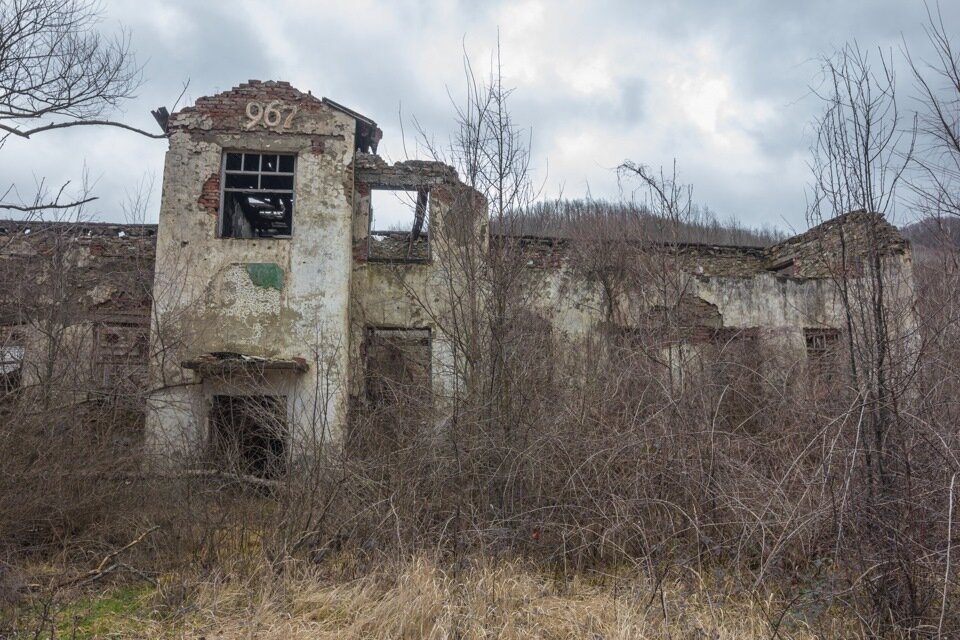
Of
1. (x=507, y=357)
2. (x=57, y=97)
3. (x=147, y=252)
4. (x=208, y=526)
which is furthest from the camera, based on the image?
(x=147, y=252)

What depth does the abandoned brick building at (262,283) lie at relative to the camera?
10383 mm

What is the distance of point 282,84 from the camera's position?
11.8 meters

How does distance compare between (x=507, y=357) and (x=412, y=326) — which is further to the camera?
(x=412, y=326)

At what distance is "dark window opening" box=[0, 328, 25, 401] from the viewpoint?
7383 mm

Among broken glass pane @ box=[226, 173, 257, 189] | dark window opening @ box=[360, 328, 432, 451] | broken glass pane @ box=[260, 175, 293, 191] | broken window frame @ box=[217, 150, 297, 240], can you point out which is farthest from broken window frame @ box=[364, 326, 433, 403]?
broken glass pane @ box=[226, 173, 257, 189]

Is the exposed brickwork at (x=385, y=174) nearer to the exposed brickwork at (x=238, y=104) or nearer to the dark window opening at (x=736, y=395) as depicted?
the exposed brickwork at (x=238, y=104)

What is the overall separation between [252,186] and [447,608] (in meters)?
9.26

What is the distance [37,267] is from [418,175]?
6118mm

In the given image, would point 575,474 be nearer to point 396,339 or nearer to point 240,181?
point 396,339

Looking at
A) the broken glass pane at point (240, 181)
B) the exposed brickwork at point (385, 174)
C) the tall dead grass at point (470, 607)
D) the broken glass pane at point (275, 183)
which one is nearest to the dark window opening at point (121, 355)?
the broken glass pane at point (240, 181)

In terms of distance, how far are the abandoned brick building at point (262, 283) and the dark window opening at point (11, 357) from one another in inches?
42.6

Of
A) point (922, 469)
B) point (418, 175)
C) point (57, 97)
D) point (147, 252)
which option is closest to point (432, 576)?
point (922, 469)

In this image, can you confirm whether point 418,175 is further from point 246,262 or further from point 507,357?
point 507,357

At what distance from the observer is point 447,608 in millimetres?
4770
